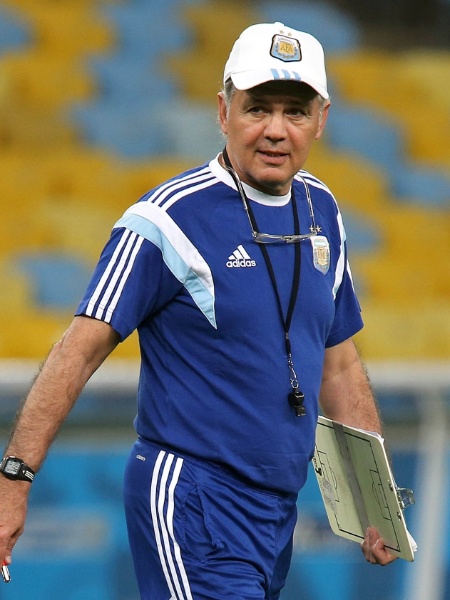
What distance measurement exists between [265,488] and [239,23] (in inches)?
254

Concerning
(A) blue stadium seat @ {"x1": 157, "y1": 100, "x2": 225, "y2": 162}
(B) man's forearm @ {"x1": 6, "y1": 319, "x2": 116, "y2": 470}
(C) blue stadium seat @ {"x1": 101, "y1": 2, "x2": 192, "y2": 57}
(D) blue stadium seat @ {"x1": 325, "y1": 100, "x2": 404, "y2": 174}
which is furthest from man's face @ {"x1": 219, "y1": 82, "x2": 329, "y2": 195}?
(C) blue stadium seat @ {"x1": 101, "y1": 2, "x2": 192, "y2": 57}

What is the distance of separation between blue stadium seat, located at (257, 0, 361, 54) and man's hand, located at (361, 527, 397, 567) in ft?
20.7

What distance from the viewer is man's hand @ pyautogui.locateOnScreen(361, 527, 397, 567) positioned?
294cm

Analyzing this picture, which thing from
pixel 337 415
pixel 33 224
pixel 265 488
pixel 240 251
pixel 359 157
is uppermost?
pixel 359 157

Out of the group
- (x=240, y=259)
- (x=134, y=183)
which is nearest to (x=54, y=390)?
(x=240, y=259)

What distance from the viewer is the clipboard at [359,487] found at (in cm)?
286

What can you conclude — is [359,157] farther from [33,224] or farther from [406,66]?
[33,224]

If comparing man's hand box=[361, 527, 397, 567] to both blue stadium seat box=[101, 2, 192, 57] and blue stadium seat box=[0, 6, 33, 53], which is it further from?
blue stadium seat box=[101, 2, 192, 57]

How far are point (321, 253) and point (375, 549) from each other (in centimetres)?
73

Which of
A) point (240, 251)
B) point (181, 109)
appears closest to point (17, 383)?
point (240, 251)

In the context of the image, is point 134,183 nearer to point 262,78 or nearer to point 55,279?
point 55,279

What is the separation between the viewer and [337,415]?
3072 millimetres

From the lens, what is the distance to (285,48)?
2699 millimetres

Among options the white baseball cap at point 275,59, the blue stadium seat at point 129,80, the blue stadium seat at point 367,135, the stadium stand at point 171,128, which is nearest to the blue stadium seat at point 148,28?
the stadium stand at point 171,128
